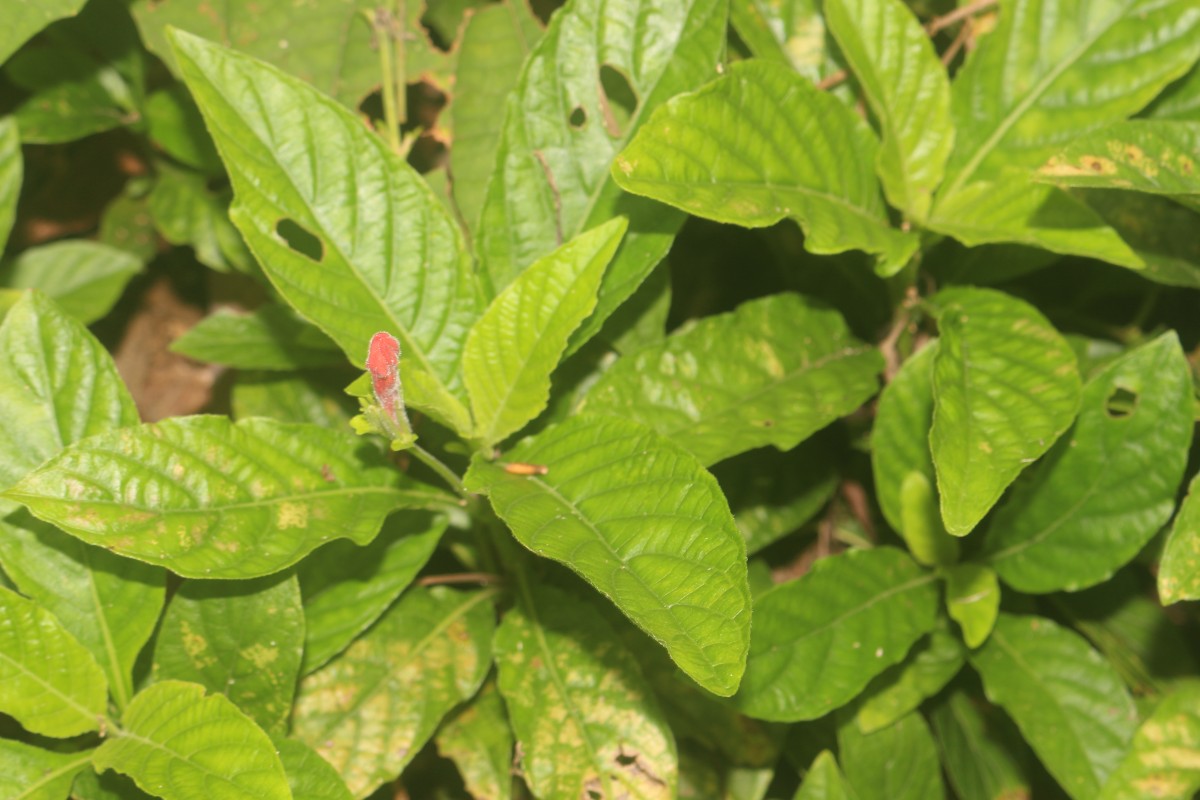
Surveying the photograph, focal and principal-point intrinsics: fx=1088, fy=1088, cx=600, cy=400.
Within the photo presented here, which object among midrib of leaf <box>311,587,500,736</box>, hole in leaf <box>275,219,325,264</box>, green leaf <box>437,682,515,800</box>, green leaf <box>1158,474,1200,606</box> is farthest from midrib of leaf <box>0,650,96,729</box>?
green leaf <box>1158,474,1200,606</box>

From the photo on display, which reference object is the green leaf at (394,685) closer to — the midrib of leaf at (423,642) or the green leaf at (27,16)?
the midrib of leaf at (423,642)

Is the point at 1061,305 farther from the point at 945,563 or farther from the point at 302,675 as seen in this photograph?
the point at 302,675

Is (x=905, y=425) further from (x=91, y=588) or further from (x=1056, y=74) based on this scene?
(x=91, y=588)

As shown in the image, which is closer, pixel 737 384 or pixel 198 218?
pixel 737 384

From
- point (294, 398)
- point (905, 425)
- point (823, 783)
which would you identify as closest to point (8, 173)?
point (294, 398)

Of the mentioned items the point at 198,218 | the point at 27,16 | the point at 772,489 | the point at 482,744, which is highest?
the point at 27,16

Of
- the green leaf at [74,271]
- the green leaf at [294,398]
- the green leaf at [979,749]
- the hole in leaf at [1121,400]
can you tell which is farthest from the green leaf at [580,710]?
the green leaf at [74,271]

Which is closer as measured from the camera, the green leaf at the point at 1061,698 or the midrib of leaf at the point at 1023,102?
the green leaf at the point at 1061,698
